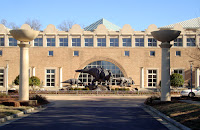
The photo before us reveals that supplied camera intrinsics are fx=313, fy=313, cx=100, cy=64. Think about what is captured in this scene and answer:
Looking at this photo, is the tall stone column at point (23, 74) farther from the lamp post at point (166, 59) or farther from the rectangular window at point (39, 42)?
the rectangular window at point (39, 42)

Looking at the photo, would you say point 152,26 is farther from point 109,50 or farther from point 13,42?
point 13,42

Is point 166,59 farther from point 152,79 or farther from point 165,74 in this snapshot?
point 152,79

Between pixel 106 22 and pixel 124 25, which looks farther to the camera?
pixel 106 22

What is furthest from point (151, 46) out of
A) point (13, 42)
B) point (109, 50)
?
point (13, 42)

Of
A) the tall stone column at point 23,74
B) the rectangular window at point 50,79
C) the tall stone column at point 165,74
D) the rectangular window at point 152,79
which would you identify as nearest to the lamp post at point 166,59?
the tall stone column at point 165,74

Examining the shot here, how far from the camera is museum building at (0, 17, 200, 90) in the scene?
174ft

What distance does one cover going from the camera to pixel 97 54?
176 feet

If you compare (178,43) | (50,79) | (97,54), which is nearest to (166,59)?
(97,54)

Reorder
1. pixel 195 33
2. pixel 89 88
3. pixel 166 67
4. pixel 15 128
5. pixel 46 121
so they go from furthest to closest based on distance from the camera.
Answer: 1. pixel 195 33
2. pixel 89 88
3. pixel 166 67
4. pixel 46 121
5. pixel 15 128

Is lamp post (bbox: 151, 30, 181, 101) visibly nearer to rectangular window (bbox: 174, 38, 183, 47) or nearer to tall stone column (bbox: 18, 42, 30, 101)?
tall stone column (bbox: 18, 42, 30, 101)

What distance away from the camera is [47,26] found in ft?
Result: 178

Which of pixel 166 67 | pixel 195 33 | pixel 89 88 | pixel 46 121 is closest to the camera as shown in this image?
pixel 46 121

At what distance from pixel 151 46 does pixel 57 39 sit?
1620 cm

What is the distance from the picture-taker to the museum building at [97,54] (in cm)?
5297
